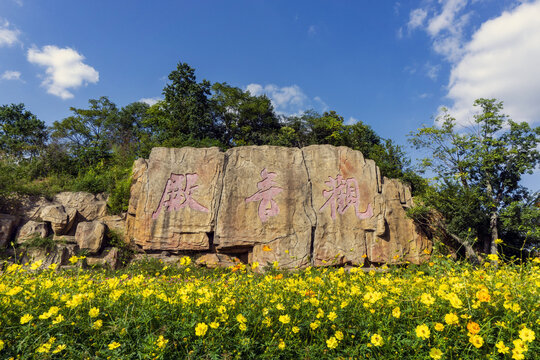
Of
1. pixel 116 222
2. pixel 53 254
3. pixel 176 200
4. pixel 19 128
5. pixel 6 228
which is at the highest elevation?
pixel 19 128

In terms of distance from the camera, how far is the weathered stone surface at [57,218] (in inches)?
367

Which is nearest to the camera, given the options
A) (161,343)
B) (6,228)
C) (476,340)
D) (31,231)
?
(476,340)

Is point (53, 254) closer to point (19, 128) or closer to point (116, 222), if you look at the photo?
point (116, 222)

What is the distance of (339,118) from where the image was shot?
67.9ft

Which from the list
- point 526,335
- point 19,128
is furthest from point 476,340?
point 19,128

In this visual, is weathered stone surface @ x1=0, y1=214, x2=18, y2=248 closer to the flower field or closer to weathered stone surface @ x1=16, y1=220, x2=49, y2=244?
weathered stone surface @ x1=16, y1=220, x2=49, y2=244

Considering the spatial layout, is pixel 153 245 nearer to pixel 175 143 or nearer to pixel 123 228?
pixel 123 228

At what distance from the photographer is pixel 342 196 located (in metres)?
9.70

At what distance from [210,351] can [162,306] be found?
61 centimetres

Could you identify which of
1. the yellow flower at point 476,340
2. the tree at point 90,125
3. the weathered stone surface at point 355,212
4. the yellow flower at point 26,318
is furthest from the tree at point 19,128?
the yellow flower at point 476,340

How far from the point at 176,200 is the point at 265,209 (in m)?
2.65

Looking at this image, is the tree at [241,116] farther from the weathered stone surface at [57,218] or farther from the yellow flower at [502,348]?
the yellow flower at [502,348]

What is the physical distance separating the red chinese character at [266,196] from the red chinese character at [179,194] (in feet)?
5.18

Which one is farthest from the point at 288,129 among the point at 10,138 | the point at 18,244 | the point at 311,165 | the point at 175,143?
the point at 10,138
